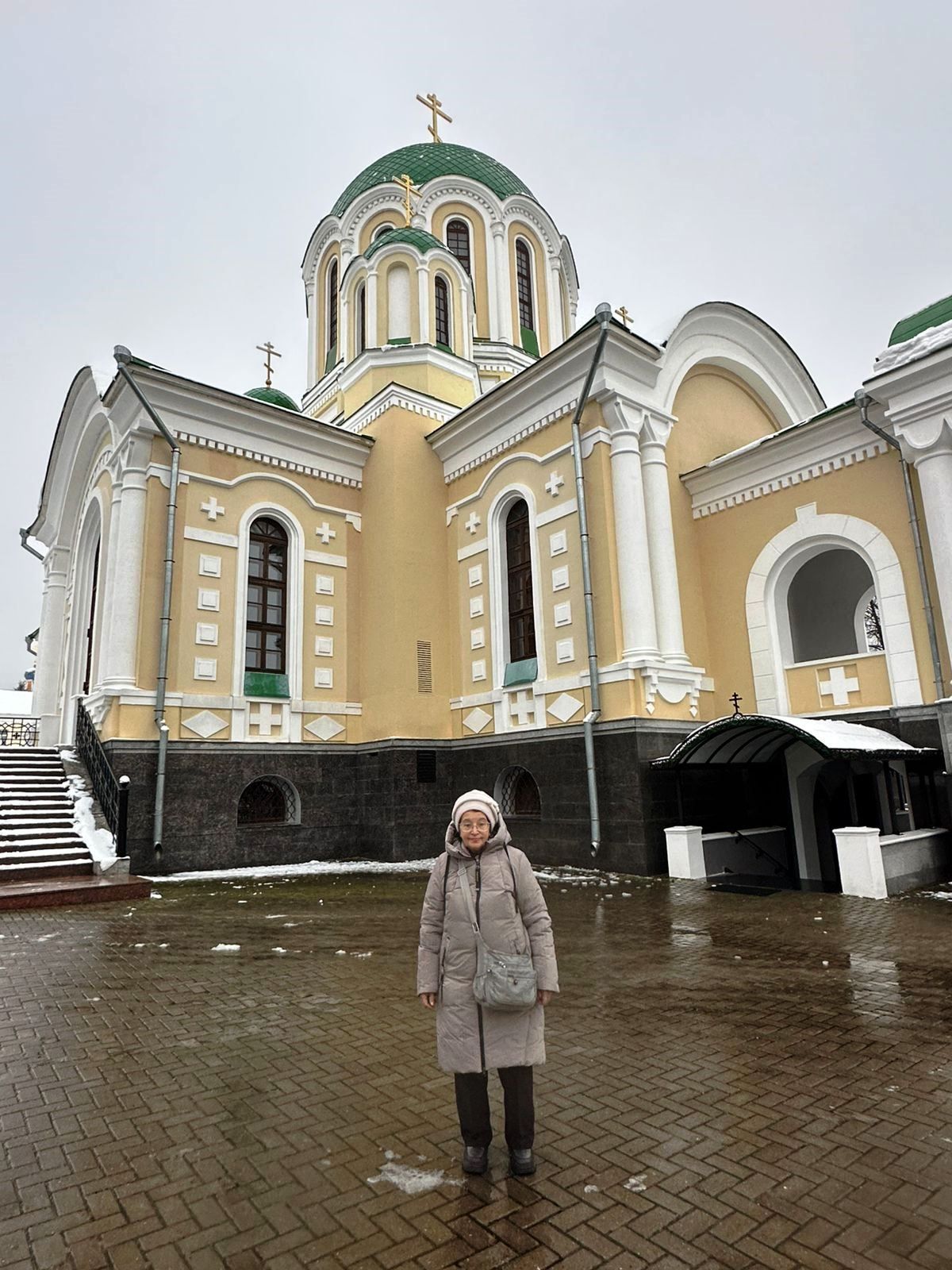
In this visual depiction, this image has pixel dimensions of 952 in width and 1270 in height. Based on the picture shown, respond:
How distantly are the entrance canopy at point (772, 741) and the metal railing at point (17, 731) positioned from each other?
17366 mm

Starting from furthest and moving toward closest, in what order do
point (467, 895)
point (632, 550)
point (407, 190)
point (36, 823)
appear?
point (407, 190), point (632, 550), point (36, 823), point (467, 895)

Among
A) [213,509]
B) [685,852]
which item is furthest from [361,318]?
[685,852]

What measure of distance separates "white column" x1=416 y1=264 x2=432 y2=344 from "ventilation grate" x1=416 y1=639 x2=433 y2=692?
7271 millimetres

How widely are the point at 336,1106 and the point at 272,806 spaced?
10384 millimetres

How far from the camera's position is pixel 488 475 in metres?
14.5

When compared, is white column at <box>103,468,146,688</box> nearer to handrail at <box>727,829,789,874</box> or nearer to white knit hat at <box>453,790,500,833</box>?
handrail at <box>727,829,789,874</box>

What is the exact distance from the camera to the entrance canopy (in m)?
8.80

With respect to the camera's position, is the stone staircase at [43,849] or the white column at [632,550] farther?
the white column at [632,550]

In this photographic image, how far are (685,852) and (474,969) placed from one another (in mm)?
7964

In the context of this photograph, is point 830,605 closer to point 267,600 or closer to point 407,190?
point 267,600

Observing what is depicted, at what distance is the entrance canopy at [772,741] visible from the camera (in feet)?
28.9

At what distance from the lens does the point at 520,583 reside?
1396cm

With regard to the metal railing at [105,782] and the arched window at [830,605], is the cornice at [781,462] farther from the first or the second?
the metal railing at [105,782]

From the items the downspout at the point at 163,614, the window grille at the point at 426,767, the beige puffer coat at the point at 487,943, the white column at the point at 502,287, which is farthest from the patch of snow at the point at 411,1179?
the white column at the point at 502,287
